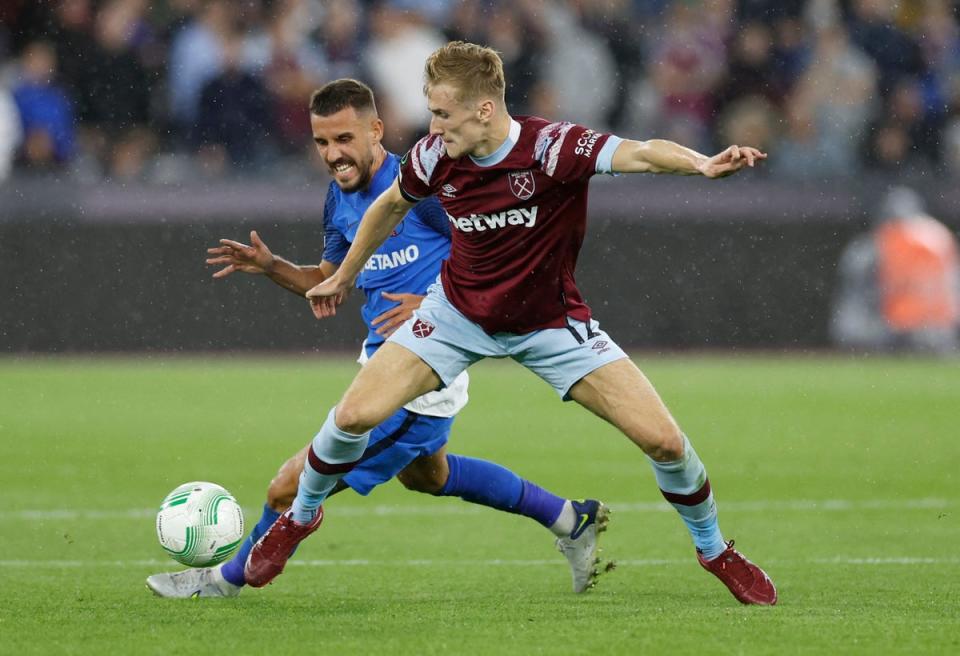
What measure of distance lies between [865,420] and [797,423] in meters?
0.56

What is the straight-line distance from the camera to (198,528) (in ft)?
20.0

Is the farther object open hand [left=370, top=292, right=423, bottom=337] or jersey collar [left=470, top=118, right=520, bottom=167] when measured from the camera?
open hand [left=370, top=292, right=423, bottom=337]

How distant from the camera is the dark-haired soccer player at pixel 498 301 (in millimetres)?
5625

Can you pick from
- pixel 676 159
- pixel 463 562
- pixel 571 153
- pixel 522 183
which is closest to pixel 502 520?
pixel 463 562

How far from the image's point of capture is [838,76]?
56.6 feet

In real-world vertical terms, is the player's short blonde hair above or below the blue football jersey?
above

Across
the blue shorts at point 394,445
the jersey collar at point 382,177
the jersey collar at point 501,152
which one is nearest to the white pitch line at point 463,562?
the blue shorts at point 394,445

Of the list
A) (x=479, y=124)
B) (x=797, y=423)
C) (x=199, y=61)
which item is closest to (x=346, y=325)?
(x=199, y=61)

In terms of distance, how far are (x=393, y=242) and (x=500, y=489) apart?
1.05 metres

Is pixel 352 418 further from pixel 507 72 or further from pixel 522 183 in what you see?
pixel 507 72

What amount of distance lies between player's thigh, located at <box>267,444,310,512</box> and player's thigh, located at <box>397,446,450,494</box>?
0.51m

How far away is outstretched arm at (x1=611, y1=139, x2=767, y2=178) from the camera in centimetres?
503

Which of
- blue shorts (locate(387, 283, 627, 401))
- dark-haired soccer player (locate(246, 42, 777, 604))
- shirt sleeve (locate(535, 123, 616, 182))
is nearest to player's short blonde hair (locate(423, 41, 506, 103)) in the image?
dark-haired soccer player (locate(246, 42, 777, 604))

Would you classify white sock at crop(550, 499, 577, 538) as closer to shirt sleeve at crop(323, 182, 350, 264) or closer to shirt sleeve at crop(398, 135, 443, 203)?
shirt sleeve at crop(323, 182, 350, 264)
